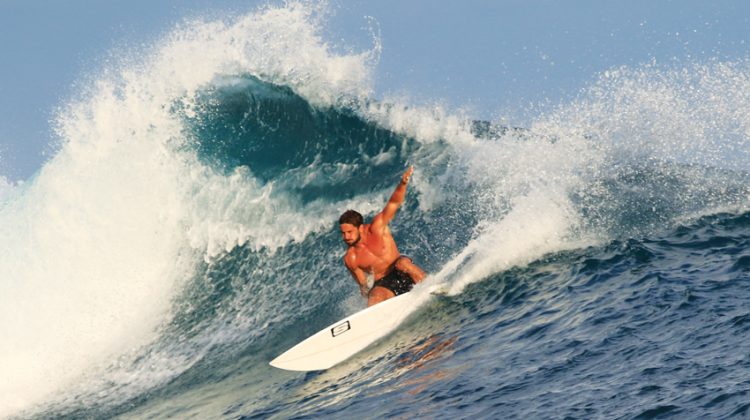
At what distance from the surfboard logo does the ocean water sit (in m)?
0.32

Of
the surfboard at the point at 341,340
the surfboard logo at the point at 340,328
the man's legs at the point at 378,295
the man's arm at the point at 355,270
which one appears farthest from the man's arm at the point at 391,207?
the surfboard logo at the point at 340,328

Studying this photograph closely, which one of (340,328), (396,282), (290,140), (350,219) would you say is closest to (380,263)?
(396,282)

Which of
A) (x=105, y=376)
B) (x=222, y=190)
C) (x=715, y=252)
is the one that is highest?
(x=222, y=190)

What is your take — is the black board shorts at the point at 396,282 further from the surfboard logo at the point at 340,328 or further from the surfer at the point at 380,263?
the surfboard logo at the point at 340,328

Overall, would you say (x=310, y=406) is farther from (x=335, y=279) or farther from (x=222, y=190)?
(x=222, y=190)

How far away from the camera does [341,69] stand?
14.8 m

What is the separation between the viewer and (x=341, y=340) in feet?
28.5

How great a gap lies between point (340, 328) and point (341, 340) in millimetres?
132

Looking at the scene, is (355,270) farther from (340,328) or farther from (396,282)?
(340,328)

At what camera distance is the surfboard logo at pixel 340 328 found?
28.2 ft

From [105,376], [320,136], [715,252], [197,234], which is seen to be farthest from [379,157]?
[715,252]

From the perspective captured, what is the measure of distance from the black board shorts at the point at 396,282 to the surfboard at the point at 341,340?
28 centimetres

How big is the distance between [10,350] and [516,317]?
8578 mm

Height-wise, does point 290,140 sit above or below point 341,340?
above
